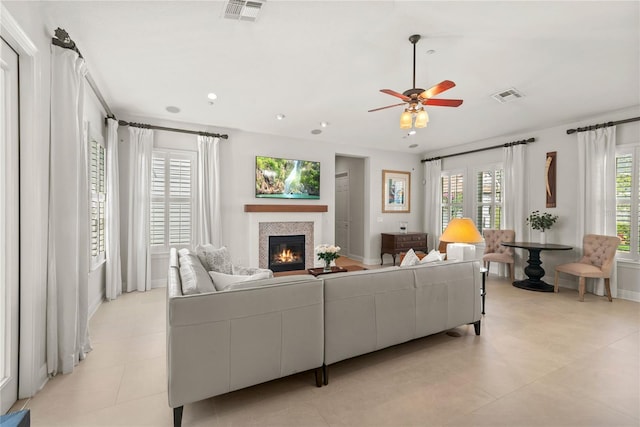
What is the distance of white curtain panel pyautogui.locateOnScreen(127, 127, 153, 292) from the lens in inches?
191

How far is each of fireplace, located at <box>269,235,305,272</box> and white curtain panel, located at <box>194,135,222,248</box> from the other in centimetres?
111

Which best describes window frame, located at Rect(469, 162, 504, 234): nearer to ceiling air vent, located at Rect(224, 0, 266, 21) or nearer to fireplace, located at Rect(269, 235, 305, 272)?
fireplace, located at Rect(269, 235, 305, 272)

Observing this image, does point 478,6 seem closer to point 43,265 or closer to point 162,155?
point 43,265

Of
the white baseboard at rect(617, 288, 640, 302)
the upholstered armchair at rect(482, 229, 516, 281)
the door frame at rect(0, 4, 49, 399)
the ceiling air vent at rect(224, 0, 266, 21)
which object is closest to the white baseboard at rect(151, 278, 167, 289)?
the door frame at rect(0, 4, 49, 399)

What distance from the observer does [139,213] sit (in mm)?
4895

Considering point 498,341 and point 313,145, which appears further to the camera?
point 313,145

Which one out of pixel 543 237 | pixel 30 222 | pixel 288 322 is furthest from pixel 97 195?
pixel 543 237

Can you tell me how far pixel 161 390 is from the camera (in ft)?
7.38

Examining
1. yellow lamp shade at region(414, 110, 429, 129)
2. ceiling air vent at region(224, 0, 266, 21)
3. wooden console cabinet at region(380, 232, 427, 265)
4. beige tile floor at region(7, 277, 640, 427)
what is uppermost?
ceiling air vent at region(224, 0, 266, 21)

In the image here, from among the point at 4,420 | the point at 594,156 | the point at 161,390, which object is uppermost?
the point at 594,156

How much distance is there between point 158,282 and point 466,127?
6378 millimetres

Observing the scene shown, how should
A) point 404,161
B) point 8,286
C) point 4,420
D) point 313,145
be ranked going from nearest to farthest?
point 4,420, point 8,286, point 313,145, point 404,161

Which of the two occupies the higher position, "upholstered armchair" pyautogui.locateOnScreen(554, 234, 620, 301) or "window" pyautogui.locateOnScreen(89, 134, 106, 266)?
"window" pyautogui.locateOnScreen(89, 134, 106, 266)

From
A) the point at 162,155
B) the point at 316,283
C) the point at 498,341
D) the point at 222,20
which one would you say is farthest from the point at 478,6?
the point at 162,155
